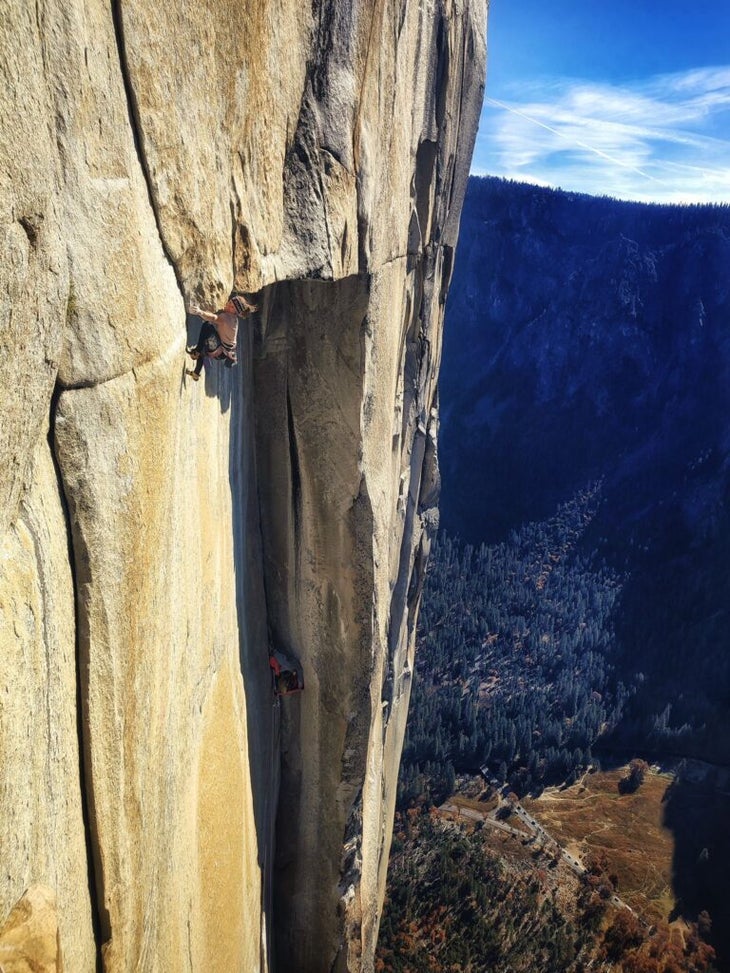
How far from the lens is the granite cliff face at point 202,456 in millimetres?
2820

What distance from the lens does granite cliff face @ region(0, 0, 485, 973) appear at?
282cm

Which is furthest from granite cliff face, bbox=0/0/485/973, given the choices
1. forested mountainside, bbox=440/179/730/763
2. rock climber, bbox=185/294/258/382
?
forested mountainside, bbox=440/179/730/763

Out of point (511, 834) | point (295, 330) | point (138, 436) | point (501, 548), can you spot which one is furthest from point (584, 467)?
point (138, 436)

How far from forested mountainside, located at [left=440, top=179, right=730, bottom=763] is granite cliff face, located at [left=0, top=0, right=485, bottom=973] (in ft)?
83.6

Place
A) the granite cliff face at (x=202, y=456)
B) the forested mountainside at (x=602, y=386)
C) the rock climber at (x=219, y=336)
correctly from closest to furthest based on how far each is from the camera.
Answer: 1. the granite cliff face at (x=202, y=456)
2. the rock climber at (x=219, y=336)
3. the forested mountainside at (x=602, y=386)

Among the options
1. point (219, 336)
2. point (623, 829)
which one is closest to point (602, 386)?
point (623, 829)

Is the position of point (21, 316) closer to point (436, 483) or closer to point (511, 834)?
point (436, 483)

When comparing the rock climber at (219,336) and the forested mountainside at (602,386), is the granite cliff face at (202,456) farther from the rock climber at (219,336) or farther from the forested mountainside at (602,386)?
the forested mountainside at (602,386)

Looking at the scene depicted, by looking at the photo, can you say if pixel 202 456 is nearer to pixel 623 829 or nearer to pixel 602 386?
pixel 623 829

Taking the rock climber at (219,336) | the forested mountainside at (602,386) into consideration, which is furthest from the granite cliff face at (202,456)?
the forested mountainside at (602,386)

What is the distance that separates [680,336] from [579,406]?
745 cm

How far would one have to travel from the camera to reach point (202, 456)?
475 cm

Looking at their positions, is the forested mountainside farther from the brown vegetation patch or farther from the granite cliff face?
the granite cliff face

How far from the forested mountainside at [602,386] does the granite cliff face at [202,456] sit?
25.5 metres
